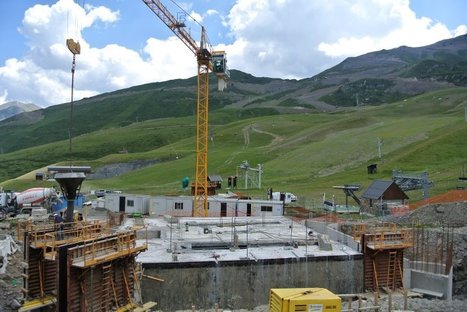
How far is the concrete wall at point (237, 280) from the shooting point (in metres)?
25.5

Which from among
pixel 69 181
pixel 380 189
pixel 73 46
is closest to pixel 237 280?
pixel 69 181

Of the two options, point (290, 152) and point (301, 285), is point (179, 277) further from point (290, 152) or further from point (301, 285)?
point (290, 152)

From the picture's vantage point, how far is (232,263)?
2627 centimetres

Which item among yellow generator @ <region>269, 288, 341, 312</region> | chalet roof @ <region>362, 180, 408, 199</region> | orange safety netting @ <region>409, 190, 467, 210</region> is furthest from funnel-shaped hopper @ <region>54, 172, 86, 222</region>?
orange safety netting @ <region>409, 190, 467, 210</region>

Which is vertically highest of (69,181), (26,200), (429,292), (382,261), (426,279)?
(69,181)

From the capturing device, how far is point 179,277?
2567 centimetres

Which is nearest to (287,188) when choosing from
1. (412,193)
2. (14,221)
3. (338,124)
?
(412,193)

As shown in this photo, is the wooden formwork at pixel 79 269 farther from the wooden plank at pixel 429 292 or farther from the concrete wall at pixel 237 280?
the wooden plank at pixel 429 292

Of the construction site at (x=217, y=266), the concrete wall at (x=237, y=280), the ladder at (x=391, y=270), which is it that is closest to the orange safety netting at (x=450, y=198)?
the construction site at (x=217, y=266)

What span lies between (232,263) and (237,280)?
945 millimetres

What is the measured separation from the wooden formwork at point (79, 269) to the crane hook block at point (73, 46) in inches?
442

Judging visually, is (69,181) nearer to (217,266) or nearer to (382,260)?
(217,266)

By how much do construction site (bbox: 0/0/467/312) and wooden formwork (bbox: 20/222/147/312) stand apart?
46 millimetres

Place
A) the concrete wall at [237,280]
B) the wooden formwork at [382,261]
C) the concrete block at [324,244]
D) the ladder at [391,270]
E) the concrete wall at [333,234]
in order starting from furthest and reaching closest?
the concrete wall at [333,234]
the concrete block at [324,244]
the ladder at [391,270]
the wooden formwork at [382,261]
the concrete wall at [237,280]
